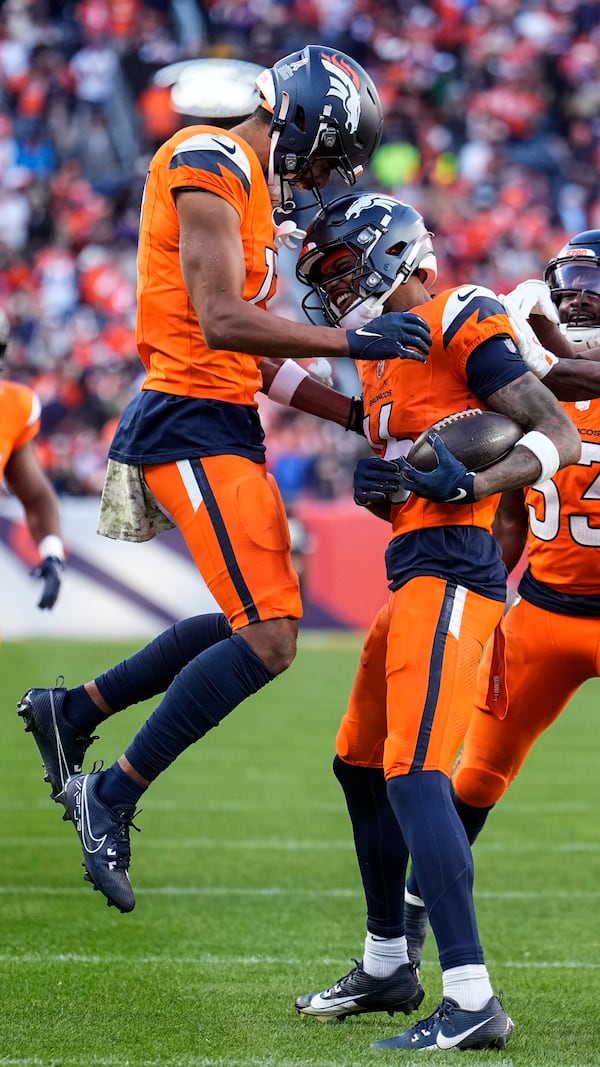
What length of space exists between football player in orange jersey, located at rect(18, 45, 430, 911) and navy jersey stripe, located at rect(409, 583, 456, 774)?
409 millimetres

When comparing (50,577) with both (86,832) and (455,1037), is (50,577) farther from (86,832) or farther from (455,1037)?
(455,1037)

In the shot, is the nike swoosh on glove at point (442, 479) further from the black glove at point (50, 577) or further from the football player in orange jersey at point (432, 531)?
the black glove at point (50, 577)

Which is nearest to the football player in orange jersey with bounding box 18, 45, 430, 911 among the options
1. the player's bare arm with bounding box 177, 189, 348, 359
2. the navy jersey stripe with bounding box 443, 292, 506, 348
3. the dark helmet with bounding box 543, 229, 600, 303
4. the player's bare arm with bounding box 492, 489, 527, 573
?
the player's bare arm with bounding box 177, 189, 348, 359

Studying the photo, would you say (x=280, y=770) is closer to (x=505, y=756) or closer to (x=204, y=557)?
(x=505, y=756)

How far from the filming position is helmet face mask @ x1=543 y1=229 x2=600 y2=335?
483 centimetres

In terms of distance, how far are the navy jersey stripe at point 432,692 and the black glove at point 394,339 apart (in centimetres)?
66

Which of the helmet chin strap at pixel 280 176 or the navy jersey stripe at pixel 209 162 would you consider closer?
the navy jersey stripe at pixel 209 162

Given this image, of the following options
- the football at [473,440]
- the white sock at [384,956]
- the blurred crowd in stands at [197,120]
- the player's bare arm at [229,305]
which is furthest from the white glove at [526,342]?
the blurred crowd in stands at [197,120]

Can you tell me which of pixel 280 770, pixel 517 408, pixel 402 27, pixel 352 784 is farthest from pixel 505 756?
pixel 402 27

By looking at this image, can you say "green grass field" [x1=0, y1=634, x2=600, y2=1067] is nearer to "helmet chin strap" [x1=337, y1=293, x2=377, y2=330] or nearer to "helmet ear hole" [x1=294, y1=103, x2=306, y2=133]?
"helmet chin strap" [x1=337, y1=293, x2=377, y2=330]

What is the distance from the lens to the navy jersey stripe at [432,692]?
380 cm

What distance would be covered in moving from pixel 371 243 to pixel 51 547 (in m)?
2.74

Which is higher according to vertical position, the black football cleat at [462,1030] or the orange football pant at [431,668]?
the orange football pant at [431,668]

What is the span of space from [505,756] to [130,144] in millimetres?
15602
